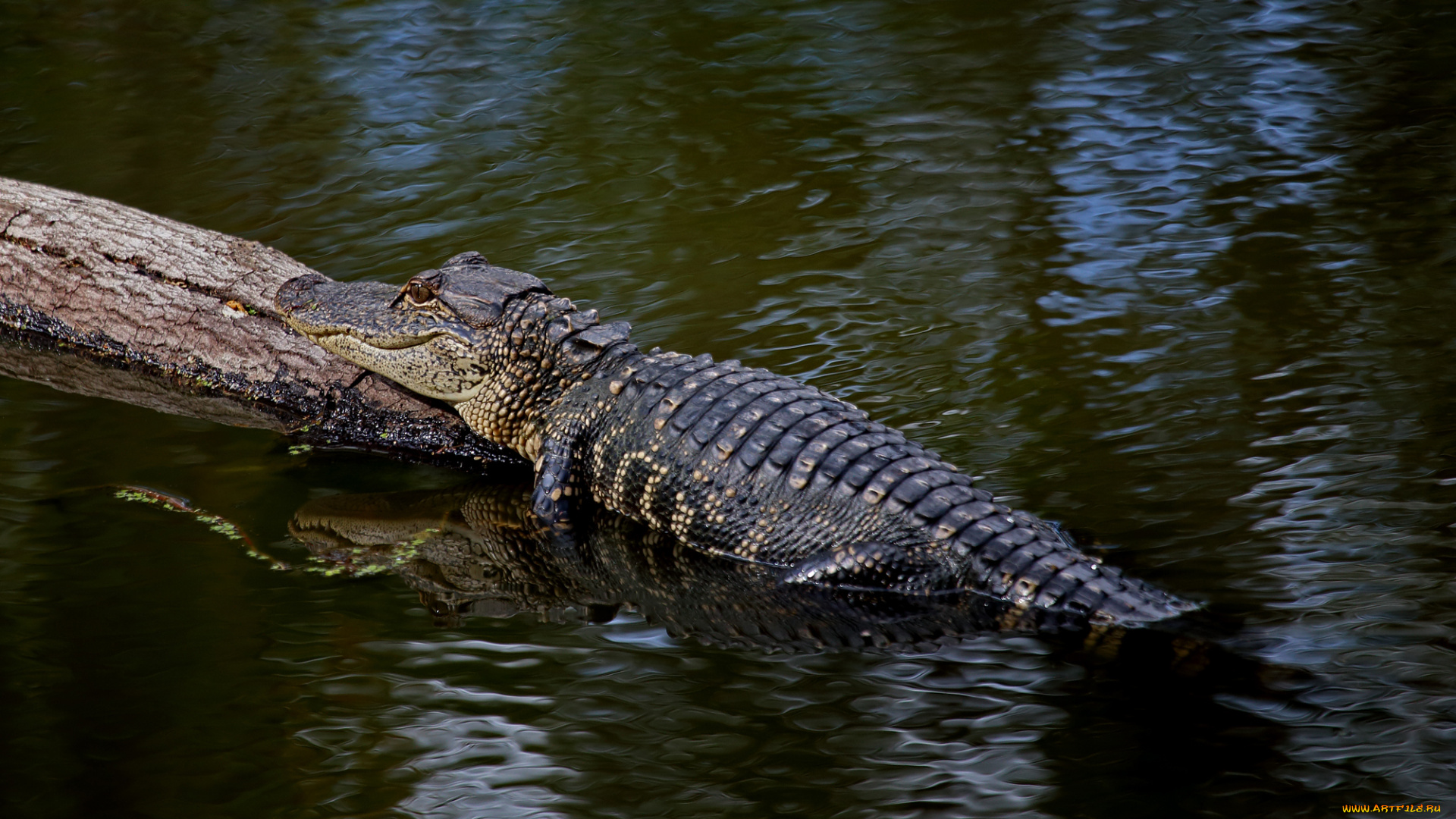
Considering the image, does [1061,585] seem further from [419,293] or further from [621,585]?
[419,293]

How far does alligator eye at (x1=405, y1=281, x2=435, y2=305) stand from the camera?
538cm

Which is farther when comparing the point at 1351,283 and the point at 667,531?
the point at 1351,283

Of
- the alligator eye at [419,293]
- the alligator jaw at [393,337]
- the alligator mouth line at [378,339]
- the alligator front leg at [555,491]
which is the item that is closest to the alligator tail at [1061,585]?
the alligator front leg at [555,491]

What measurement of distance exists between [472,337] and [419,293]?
373mm

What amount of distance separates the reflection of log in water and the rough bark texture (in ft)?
1.64

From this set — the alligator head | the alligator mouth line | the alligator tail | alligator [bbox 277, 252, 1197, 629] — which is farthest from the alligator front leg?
the alligator tail

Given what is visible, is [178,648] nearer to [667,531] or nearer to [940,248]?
[667,531]

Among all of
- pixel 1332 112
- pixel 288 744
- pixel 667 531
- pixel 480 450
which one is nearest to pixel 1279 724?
pixel 667 531

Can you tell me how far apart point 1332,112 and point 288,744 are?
8088mm

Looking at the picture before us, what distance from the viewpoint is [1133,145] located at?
331 inches

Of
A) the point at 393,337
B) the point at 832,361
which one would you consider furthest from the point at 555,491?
the point at 832,361

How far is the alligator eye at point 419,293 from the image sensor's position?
17.6 feet

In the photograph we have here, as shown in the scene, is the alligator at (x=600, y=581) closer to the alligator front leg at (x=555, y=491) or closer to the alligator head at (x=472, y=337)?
the alligator front leg at (x=555, y=491)

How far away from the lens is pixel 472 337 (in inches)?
207
